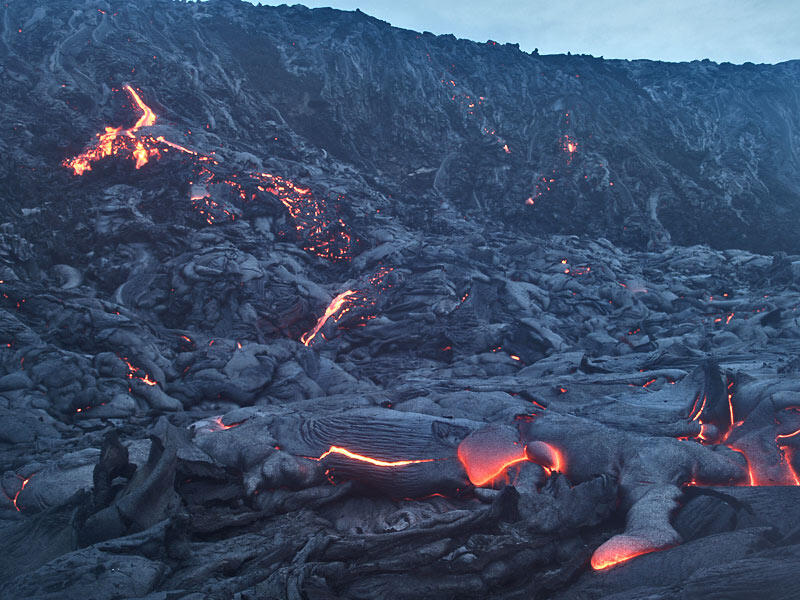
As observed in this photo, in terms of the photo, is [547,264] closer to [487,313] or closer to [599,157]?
[487,313]

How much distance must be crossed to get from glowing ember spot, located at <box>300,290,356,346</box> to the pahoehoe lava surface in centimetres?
10

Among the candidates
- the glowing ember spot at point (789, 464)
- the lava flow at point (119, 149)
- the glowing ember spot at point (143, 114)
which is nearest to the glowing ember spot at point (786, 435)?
the glowing ember spot at point (789, 464)

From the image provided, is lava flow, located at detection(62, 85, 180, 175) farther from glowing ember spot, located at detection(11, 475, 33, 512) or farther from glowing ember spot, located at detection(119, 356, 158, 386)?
glowing ember spot, located at detection(11, 475, 33, 512)

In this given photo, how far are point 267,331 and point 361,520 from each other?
7942mm

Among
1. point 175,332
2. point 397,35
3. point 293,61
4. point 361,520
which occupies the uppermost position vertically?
point 397,35

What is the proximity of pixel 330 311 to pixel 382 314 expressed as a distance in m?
1.55

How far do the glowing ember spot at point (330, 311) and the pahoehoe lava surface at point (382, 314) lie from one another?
103mm

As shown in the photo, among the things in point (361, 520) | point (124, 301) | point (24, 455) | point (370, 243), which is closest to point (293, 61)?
point (370, 243)

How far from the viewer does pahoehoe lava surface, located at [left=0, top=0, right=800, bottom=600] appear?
4.23 m

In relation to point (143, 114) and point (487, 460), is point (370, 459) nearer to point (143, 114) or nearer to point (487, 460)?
point (487, 460)

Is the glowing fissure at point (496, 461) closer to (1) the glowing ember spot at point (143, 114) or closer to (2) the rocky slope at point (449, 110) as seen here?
(2) the rocky slope at point (449, 110)

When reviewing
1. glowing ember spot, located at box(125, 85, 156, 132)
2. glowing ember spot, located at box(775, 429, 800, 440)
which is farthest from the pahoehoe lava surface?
glowing ember spot, located at box(125, 85, 156, 132)

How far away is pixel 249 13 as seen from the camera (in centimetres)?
2953

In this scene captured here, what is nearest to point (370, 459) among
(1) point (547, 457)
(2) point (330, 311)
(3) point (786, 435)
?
(1) point (547, 457)
